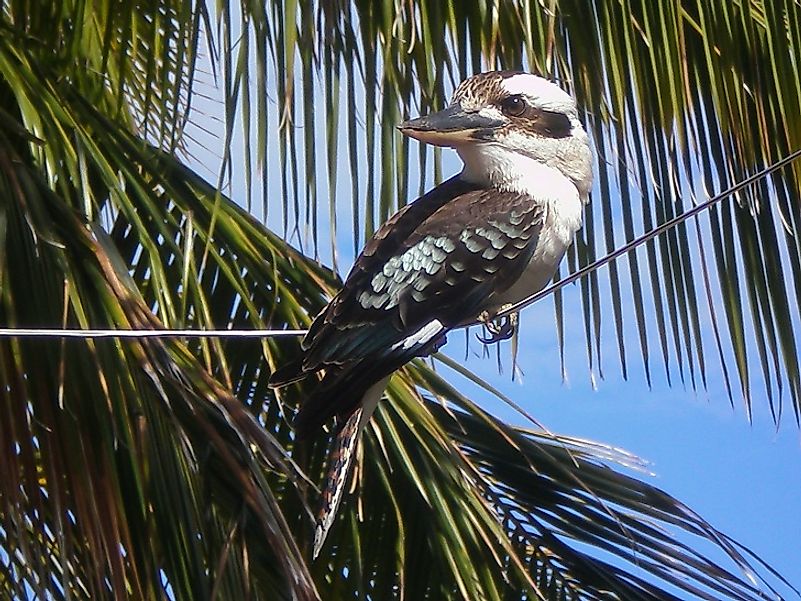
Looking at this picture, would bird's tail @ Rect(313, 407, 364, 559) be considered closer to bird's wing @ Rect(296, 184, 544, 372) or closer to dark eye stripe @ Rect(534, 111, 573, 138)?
bird's wing @ Rect(296, 184, 544, 372)

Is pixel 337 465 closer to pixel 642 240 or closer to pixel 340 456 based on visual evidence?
pixel 340 456

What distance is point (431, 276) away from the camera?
1.67m

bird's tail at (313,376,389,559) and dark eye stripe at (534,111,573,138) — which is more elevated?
dark eye stripe at (534,111,573,138)

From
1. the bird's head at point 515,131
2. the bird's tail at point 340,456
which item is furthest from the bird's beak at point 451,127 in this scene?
the bird's tail at point 340,456

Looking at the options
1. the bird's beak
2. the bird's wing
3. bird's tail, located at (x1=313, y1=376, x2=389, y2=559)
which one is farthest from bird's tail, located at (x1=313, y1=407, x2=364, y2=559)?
the bird's beak

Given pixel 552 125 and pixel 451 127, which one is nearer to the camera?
pixel 451 127

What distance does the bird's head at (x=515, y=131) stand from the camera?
5.80 feet

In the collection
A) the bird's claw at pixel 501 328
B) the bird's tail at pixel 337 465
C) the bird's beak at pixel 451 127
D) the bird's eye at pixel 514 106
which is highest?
the bird's eye at pixel 514 106

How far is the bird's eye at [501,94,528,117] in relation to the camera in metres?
1.81

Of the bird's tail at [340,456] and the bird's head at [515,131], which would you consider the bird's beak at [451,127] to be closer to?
the bird's head at [515,131]

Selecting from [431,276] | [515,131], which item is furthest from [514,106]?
[431,276]

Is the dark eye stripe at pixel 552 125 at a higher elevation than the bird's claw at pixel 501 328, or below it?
higher

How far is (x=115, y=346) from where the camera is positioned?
192cm

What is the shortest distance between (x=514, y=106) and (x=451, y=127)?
173 mm
